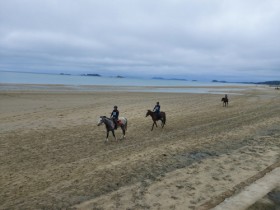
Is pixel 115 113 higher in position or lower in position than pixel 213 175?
higher

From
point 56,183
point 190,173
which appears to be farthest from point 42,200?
Answer: point 190,173

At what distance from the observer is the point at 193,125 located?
2102 cm

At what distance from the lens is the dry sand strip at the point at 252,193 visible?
803 centimetres

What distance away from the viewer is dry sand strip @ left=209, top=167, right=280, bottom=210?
8031 millimetres

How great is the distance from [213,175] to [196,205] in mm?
2542

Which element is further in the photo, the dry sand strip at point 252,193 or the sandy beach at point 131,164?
the sandy beach at point 131,164

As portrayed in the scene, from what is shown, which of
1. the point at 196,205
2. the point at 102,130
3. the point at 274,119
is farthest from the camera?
the point at 274,119

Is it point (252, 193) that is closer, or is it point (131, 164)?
point (252, 193)

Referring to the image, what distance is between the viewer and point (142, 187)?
9516 millimetres

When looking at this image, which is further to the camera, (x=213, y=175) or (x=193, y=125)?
(x=193, y=125)

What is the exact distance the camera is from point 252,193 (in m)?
8.87

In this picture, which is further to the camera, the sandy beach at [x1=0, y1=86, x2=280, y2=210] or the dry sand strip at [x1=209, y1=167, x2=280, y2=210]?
the sandy beach at [x1=0, y1=86, x2=280, y2=210]

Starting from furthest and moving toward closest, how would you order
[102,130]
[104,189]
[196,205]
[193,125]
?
[193,125] → [102,130] → [104,189] → [196,205]

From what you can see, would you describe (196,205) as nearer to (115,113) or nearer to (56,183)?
(56,183)
